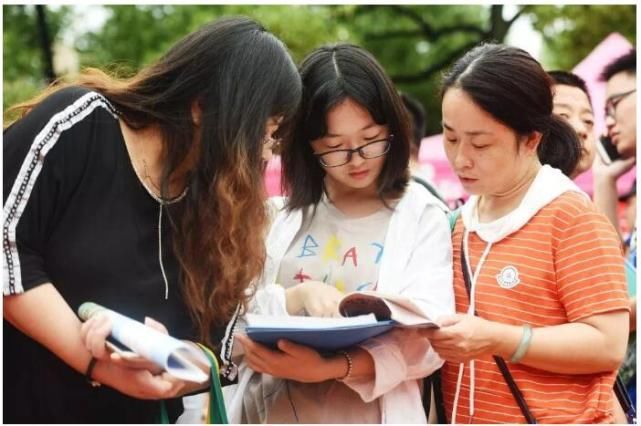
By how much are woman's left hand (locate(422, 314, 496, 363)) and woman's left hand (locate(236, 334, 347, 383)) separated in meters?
0.27

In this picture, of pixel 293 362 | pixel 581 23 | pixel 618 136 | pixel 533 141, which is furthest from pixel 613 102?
pixel 581 23

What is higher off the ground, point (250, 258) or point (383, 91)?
point (383, 91)

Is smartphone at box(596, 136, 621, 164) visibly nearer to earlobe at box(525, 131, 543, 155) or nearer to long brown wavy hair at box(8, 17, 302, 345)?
earlobe at box(525, 131, 543, 155)

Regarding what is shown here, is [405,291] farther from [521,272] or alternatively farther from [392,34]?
[392,34]

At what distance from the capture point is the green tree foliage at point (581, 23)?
10.1 m

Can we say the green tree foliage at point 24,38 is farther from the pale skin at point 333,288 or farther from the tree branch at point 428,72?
the pale skin at point 333,288

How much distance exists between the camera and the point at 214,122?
220 cm

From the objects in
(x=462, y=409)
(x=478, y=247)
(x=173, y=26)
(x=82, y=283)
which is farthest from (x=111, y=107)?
(x=173, y=26)

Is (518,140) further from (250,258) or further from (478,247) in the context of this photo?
(250,258)

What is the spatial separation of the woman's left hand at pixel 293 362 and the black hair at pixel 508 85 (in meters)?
0.82

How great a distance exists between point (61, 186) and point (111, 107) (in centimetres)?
25

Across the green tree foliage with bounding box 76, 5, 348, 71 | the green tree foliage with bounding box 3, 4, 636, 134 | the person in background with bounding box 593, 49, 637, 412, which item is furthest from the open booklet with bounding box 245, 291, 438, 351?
the green tree foliage with bounding box 76, 5, 348, 71

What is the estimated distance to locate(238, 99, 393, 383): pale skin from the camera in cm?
233

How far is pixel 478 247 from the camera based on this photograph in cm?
258
